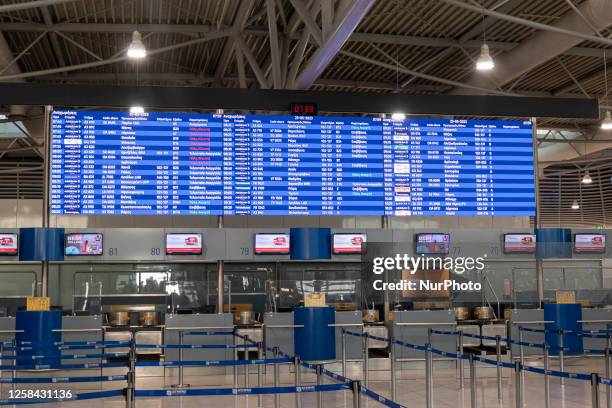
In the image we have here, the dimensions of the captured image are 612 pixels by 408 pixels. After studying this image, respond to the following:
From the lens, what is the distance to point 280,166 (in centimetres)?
1299

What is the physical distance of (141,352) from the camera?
14.6 meters

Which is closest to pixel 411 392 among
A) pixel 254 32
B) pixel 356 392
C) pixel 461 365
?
pixel 461 365

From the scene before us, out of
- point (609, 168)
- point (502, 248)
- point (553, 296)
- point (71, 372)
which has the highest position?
point (609, 168)

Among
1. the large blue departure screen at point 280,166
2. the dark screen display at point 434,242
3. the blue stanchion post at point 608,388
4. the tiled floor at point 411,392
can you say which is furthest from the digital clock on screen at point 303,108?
the blue stanchion post at point 608,388

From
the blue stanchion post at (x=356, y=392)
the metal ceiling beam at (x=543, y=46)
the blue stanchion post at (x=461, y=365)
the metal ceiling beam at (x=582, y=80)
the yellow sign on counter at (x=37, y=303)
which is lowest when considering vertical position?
the blue stanchion post at (x=461, y=365)

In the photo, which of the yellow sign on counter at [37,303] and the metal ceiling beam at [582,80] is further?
the metal ceiling beam at [582,80]

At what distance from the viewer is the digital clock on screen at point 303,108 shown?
12.7 m

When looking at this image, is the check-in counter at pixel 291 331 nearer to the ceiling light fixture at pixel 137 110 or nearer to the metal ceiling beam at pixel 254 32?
the ceiling light fixture at pixel 137 110

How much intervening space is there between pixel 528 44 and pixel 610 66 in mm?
3612

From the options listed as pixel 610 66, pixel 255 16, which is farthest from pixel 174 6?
pixel 610 66

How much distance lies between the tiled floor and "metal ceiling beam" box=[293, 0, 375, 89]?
17.5 feet

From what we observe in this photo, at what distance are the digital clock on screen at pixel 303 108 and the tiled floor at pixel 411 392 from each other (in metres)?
4.41

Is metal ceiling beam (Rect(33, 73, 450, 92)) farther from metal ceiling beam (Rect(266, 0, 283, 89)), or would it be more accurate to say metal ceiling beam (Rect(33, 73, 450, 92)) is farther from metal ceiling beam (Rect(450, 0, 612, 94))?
metal ceiling beam (Rect(266, 0, 283, 89))

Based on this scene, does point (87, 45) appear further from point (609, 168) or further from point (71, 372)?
point (609, 168)
